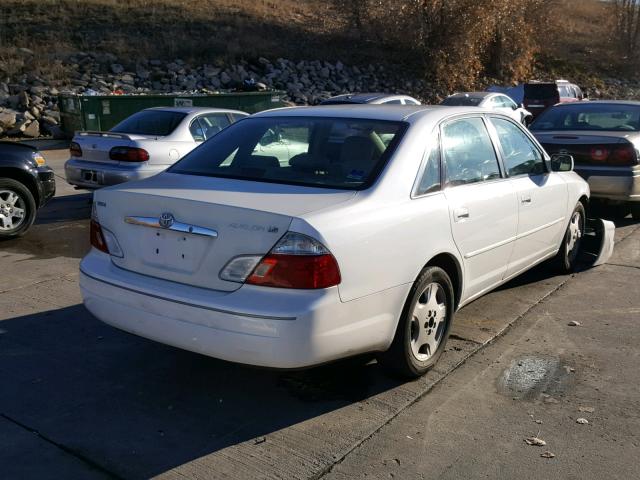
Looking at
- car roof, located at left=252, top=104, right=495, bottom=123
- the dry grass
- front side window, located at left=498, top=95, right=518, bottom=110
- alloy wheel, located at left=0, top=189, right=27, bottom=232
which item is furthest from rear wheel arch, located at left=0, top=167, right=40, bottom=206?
the dry grass

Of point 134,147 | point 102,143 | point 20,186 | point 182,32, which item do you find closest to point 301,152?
point 20,186

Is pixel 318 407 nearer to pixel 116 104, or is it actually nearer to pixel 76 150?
pixel 76 150

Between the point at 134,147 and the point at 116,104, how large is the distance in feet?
31.4

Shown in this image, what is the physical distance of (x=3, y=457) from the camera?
339 centimetres

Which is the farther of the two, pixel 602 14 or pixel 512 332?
pixel 602 14

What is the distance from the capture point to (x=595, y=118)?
32.4 feet

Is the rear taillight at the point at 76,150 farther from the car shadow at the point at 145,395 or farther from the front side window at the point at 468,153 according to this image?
the front side window at the point at 468,153

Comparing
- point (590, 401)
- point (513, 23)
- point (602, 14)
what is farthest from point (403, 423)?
point (602, 14)

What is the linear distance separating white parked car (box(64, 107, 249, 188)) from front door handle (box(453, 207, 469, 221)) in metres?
5.63

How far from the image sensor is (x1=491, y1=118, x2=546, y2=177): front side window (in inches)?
215

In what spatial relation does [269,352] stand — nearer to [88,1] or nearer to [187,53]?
[187,53]

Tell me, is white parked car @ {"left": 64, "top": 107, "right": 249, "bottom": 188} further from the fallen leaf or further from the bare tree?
the bare tree

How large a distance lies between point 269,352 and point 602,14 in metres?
60.5

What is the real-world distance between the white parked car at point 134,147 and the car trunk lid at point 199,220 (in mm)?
5234
